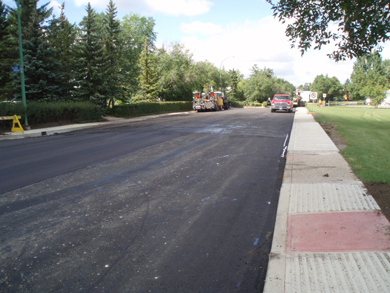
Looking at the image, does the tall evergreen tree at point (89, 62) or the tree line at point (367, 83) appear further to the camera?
the tree line at point (367, 83)

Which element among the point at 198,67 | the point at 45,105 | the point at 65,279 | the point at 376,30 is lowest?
the point at 65,279

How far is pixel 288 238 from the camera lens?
4.18m

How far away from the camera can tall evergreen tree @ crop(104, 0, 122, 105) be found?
29656 millimetres

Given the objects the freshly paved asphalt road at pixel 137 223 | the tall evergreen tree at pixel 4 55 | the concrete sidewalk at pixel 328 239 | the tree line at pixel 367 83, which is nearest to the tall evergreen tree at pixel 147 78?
the tall evergreen tree at pixel 4 55

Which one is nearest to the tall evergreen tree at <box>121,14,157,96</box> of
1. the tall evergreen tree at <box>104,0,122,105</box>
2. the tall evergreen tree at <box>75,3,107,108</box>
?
the tall evergreen tree at <box>104,0,122,105</box>

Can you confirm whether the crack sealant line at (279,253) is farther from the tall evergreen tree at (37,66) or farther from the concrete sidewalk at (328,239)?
the tall evergreen tree at (37,66)

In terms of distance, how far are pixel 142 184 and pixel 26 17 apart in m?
31.9

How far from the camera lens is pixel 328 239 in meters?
4.06

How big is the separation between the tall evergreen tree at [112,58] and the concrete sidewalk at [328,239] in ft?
83.2

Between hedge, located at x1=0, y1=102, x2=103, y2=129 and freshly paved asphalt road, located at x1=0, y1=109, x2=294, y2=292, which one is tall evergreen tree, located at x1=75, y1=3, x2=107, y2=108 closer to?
hedge, located at x1=0, y1=102, x2=103, y2=129

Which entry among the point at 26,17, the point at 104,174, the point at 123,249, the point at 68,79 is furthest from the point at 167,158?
the point at 26,17

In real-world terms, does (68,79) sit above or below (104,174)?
above

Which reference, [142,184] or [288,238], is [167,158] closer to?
[142,184]

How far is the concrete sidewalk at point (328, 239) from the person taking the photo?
3176 mm
